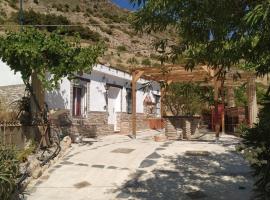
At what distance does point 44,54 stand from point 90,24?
4519 centimetres

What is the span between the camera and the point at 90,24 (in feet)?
187

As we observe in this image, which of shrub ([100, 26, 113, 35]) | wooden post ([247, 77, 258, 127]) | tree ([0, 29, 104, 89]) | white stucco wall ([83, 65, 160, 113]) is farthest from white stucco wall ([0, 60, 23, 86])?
shrub ([100, 26, 113, 35])

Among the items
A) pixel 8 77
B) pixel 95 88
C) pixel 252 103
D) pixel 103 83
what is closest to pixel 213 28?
pixel 8 77

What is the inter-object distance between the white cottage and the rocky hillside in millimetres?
14771

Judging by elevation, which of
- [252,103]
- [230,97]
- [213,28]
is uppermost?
[230,97]

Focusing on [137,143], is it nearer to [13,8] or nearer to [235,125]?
[235,125]

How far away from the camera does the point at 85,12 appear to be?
2522 inches

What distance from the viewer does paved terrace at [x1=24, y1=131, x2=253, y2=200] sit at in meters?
8.46

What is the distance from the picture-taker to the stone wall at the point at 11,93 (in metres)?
15.8

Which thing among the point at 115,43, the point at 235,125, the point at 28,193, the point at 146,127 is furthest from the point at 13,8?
the point at 28,193

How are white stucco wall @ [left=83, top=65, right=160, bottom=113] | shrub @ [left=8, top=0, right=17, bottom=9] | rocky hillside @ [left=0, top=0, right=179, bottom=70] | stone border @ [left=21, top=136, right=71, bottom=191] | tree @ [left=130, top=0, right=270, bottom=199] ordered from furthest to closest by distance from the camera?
shrub @ [left=8, top=0, right=17, bottom=9] → rocky hillside @ [left=0, top=0, right=179, bottom=70] → white stucco wall @ [left=83, top=65, right=160, bottom=113] → stone border @ [left=21, top=136, right=71, bottom=191] → tree @ [left=130, top=0, right=270, bottom=199]

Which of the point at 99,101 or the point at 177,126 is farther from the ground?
the point at 99,101

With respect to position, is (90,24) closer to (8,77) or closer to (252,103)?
(252,103)

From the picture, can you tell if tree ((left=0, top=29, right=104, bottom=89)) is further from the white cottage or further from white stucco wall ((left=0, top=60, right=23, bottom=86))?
the white cottage
